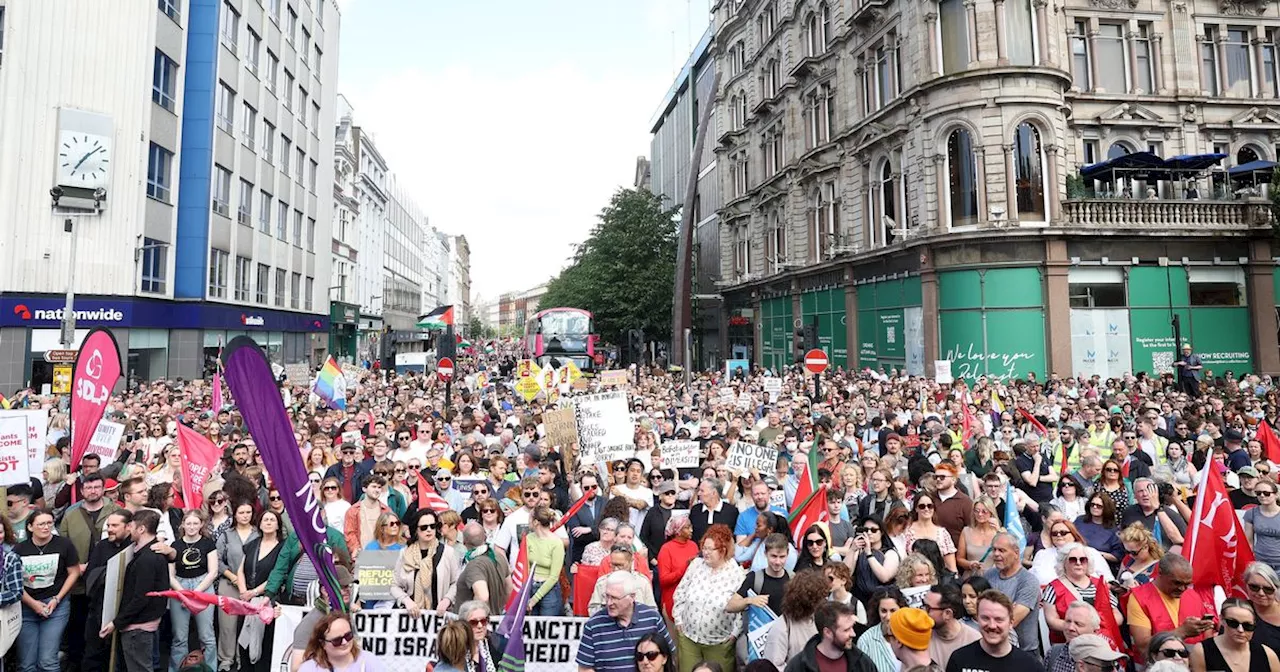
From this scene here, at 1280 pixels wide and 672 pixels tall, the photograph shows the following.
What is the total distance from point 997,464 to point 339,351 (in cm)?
5430

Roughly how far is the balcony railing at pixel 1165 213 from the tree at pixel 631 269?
2804 centimetres

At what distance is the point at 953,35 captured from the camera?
25828mm

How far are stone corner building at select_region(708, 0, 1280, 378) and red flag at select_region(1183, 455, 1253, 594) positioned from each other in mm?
20022

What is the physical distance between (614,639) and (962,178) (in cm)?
2451

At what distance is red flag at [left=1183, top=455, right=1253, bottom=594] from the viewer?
5738 millimetres

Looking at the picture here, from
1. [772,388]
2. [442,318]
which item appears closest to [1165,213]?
[772,388]

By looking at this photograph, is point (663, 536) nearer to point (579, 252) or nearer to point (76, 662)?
point (76, 662)

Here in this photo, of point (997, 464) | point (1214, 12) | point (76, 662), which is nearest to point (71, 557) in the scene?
point (76, 662)

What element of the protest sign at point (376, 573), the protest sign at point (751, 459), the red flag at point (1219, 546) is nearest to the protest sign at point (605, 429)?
the protest sign at point (751, 459)

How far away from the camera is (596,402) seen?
10.9 m

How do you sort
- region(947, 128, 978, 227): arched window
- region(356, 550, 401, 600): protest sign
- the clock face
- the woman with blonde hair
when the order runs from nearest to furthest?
the woman with blonde hair
region(356, 550, 401, 600): protest sign
region(947, 128, 978, 227): arched window
the clock face

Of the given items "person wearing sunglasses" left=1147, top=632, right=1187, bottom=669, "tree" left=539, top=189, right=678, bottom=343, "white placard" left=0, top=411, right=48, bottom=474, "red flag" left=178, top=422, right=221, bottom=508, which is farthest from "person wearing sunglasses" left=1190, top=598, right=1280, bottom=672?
"tree" left=539, top=189, right=678, bottom=343

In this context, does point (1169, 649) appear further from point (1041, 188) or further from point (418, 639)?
point (1041, 188)

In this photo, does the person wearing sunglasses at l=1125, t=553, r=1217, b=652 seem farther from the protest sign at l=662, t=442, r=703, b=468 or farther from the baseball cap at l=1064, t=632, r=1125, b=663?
the protest sign at l=662, t=442, r=703, b=468
